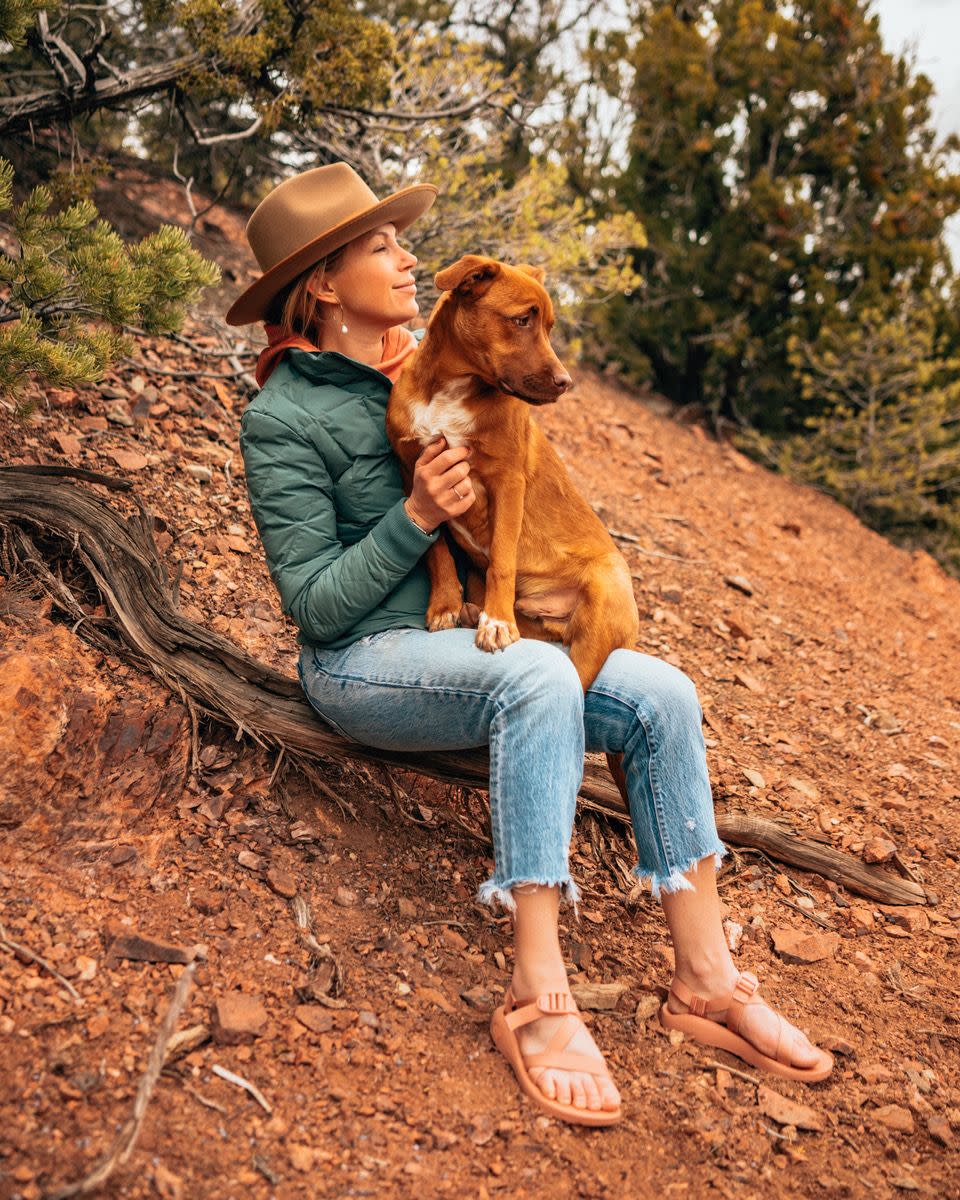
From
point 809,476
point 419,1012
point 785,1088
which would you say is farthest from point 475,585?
point 809,476

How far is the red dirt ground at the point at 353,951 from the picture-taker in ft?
7.11

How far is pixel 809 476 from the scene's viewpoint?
31.6 feet

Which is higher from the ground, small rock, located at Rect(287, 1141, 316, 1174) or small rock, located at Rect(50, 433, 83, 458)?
small rock, located at Rect(50, 433, 83, 458)

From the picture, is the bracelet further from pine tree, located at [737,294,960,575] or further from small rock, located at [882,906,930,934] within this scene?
pine tree, located at [737,294,960,575]

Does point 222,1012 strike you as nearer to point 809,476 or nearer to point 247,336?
point 247,336

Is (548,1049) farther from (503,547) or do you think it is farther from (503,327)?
(503,327)

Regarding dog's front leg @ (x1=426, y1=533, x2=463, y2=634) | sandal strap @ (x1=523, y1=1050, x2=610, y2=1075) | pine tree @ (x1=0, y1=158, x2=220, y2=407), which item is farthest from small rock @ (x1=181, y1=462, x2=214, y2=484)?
sandal strap @ (x1=523, y1=1050, x2=610, y2=1075)

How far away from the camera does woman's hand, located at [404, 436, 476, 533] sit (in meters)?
2.69

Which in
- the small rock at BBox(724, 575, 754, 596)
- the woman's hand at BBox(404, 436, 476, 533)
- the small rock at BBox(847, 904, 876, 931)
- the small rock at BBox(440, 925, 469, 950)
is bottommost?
the small rock at BBox(724, 575, 754, 596)

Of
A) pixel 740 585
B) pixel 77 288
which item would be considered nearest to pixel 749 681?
pixel 740 585

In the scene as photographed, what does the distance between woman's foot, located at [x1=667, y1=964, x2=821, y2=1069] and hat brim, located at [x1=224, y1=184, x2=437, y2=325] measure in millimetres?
2266

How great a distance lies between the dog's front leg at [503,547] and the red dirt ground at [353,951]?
0.85 m

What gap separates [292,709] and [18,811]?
2.69ft

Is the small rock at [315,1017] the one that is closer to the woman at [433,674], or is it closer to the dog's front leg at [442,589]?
the woman at [433,674]
